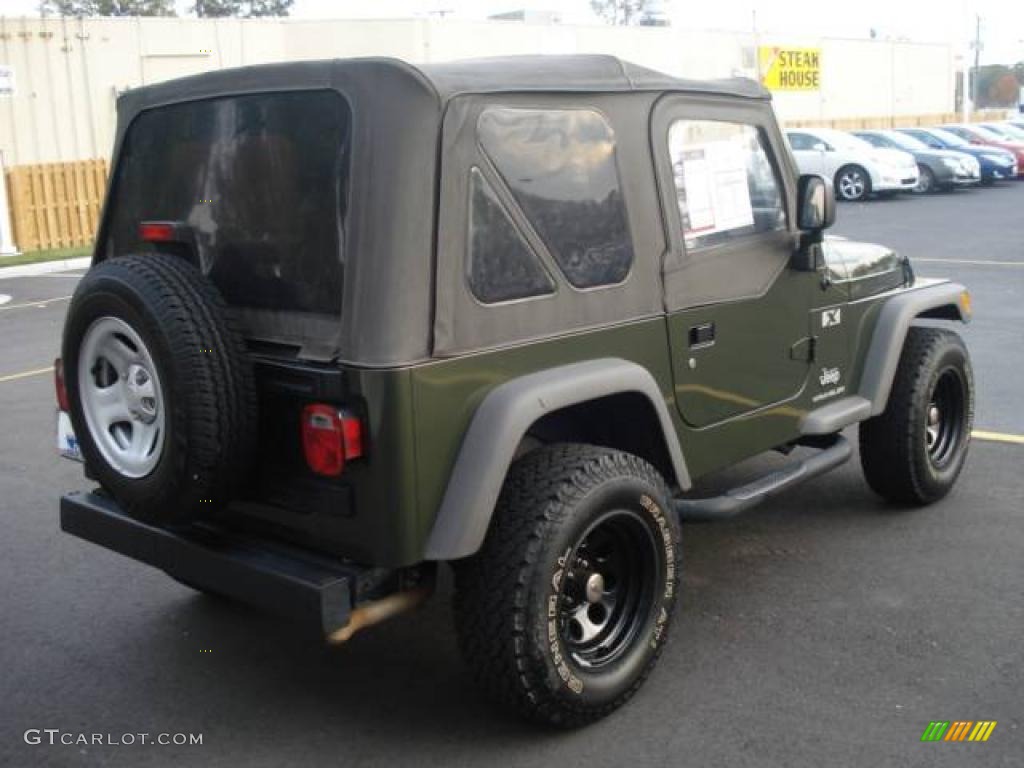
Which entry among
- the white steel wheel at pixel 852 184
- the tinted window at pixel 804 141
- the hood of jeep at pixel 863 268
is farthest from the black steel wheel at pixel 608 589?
the tinted window at pixel 804 141

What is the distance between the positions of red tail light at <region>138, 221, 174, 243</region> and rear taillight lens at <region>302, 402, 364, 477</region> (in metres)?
0.84

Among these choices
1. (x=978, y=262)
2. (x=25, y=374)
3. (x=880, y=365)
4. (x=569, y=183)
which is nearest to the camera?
(x=569, y=183)

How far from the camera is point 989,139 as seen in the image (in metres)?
29.5

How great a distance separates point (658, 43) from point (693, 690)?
3408 centimetres

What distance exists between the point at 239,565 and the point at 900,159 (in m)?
23.6

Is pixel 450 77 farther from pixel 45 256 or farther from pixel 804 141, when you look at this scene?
pixel 804 141

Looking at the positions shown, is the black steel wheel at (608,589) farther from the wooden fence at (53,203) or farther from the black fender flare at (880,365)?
the wooden fence at (53,203)

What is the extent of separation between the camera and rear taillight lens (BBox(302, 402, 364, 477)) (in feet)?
10.5

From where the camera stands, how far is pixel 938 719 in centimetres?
355

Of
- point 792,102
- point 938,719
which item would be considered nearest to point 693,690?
point 938,719

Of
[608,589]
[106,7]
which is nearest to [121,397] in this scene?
[608,589]

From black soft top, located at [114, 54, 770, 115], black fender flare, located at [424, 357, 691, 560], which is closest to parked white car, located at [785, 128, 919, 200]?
black soft top, located at [114, 54, 770, 115]

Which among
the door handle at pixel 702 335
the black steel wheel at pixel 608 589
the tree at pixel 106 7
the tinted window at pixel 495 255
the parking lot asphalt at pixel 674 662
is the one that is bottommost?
the parking lot asphalt at pixel 674 662

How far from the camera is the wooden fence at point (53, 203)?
19422 mm
